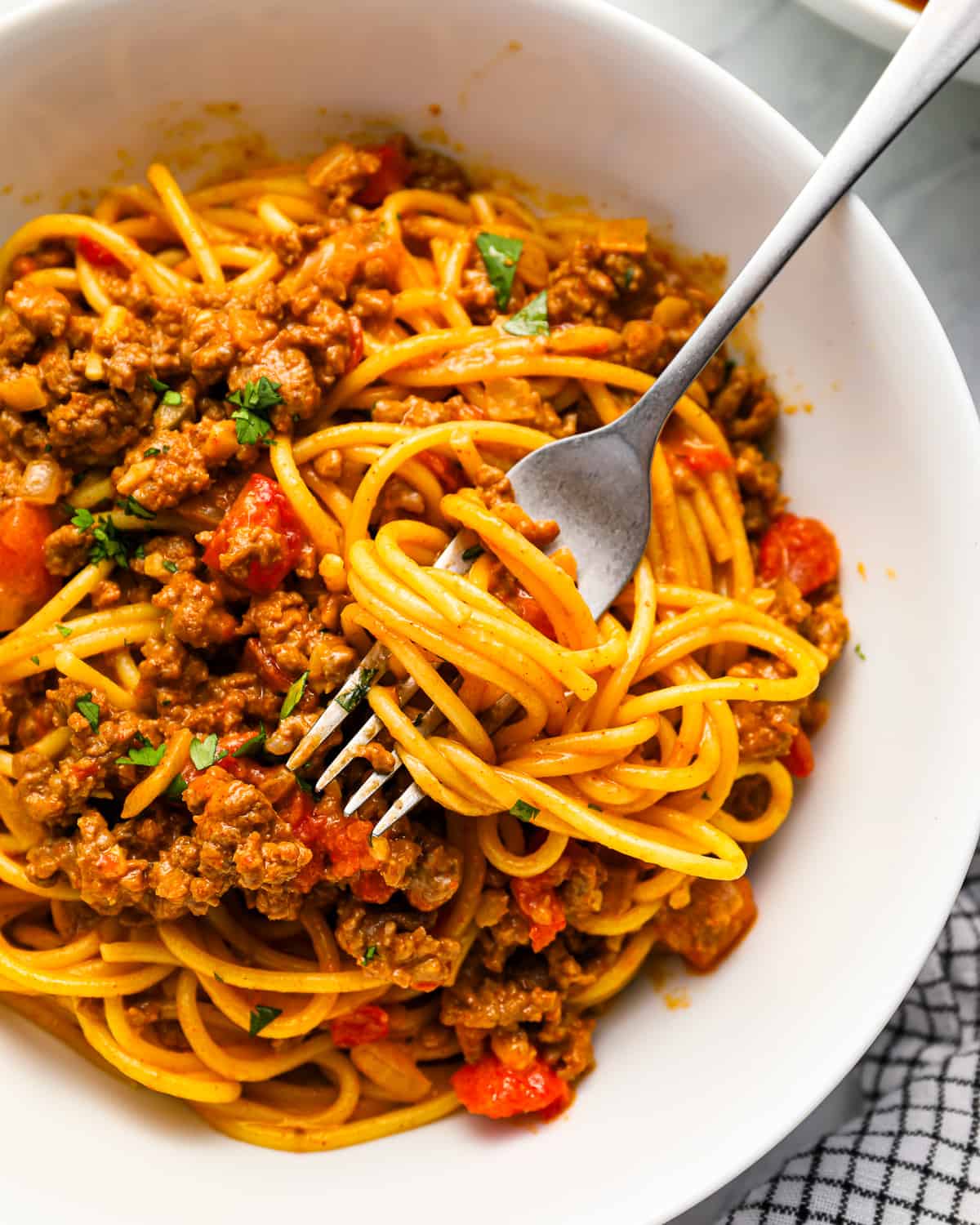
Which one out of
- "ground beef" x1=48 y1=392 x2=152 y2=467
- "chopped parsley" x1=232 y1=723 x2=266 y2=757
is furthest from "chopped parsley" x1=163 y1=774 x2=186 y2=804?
"ground beef" x1=48 y1=392 x2=152 y2=467

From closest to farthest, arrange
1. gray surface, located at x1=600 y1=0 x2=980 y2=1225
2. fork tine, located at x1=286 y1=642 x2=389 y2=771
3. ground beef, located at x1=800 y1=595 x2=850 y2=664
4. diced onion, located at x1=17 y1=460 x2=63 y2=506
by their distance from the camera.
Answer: fork tine, located at x1=286 y1=642 x2=389 y2=771
diced onion, located at x1=17 y1=460 x2=63 y2=506
ground beef, located at x1=800 y1=595 x2=850 y2=664
gray surface, located at x1=600 y1=0 x2=980 y2=1225

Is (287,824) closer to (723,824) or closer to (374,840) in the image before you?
(374,840)

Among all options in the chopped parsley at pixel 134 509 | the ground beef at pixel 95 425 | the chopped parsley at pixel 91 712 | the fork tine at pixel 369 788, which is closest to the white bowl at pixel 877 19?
the ground beef at pixel 95 425

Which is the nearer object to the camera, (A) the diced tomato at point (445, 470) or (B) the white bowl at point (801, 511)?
(B) the white bowl at point (801, 511)

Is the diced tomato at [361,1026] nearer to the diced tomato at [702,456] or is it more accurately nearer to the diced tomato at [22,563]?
the diced tomato at [22,563]

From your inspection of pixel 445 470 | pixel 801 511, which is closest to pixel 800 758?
pixel 801 511

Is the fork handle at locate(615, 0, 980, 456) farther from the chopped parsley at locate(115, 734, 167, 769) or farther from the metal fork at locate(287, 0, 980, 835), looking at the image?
the chopped parsley at locate(115, 734, 167, 769)

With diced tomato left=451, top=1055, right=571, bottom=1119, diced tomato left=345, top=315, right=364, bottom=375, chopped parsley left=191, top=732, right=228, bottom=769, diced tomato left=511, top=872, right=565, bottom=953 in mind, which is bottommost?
diced tomato left=451, top=1055, right=571, bottom=1119
